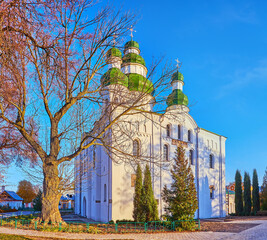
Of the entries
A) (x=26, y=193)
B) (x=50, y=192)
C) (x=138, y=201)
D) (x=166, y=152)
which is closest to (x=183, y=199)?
(x=138, y=201)

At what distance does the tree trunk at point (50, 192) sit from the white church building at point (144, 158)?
10.2 feet

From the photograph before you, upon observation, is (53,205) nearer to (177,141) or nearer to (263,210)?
(177,141)

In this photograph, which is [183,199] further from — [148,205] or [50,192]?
[50,192]

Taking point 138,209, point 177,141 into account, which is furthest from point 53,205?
point 177,141

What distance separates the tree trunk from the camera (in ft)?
39.4

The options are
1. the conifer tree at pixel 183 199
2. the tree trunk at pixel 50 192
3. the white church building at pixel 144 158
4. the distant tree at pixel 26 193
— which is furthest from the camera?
the distant tree at pixel 26 193

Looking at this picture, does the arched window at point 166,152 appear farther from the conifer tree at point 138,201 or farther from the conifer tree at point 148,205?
the conifer tree at point 148,205

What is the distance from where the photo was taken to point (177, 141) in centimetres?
2672

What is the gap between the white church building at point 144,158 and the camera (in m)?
21.3

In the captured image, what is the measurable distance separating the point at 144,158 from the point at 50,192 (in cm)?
1200

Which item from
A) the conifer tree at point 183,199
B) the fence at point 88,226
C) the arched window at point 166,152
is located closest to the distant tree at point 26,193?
the arched window at point 166,152

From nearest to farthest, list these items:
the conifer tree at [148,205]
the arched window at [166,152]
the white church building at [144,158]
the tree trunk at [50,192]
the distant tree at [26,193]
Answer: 1. the tree trunk at [50,192]
2. the conifer tree at [148,205]
3. the white church building at [144,158]
4. the arched window at [166,152]
5. the distant tree at [26,193]

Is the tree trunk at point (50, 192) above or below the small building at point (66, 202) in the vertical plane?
above

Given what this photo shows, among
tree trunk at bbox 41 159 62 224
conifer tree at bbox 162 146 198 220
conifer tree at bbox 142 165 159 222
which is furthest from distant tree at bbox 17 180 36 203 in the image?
tree trunk at bbox 41 159 62 224
